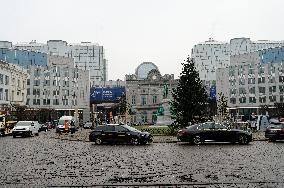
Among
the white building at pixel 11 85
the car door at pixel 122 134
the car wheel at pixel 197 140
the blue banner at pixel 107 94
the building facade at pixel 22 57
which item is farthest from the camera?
the blue banner at pixel 107 94

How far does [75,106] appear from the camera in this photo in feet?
361

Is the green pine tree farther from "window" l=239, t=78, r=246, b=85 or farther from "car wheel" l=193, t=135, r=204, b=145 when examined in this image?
"window" l=239, t=78, r=246, b=85

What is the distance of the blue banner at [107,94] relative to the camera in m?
111

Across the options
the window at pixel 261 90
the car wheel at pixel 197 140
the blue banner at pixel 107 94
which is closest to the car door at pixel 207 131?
the car wheel at pixel 197 140

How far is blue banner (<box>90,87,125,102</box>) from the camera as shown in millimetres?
110812

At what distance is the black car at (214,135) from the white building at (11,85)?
4616 cm

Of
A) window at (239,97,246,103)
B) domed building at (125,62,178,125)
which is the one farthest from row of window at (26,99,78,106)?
window at (239,97,246,103)

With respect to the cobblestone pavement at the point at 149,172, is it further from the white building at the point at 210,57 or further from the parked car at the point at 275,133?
the white building at the point at 210,57

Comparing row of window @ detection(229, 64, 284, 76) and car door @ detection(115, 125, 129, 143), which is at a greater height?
row of window @ detection(229, 64, 284, 76)

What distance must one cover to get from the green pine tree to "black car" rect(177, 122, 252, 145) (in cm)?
971

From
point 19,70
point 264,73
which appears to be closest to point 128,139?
point 19,70

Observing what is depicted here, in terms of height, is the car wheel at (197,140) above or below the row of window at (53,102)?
below

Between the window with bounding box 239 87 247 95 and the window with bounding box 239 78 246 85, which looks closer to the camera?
the window with bounding box 239 87 247 95

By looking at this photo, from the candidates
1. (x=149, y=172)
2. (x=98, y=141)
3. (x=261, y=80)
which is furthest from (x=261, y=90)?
(x=149, y=172)
